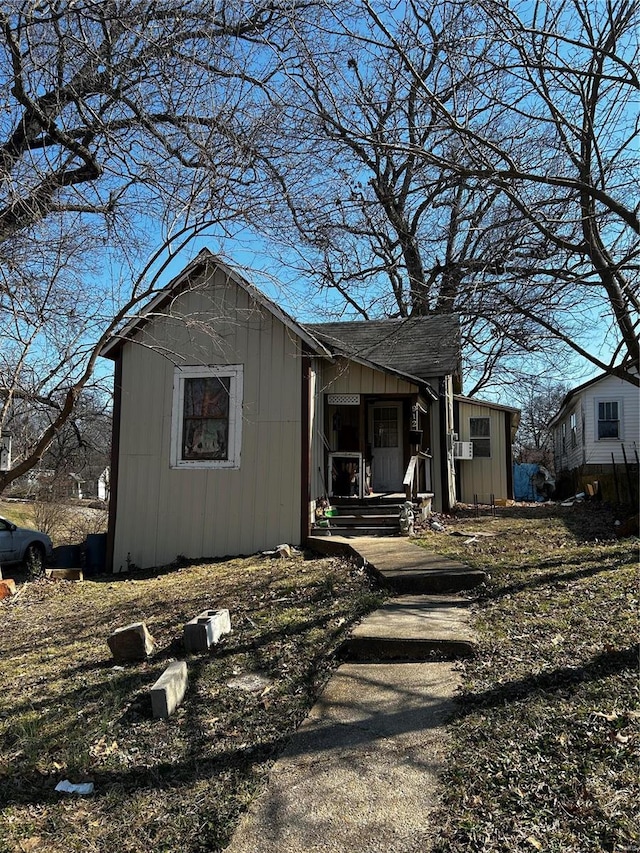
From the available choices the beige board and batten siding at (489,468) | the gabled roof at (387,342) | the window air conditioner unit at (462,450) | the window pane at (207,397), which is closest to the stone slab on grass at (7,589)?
the window pane at (207,397)

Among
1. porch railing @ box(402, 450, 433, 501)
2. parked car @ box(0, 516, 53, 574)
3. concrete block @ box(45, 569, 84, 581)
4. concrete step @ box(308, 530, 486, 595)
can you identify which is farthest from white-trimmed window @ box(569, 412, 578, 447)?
concrete block @ box(45, 569, 84, 581)

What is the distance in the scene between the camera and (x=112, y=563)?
1115cm

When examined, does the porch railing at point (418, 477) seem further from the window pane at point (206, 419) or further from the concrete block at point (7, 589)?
the concrete block at point (7, 589)

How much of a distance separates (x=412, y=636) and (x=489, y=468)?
665 inches

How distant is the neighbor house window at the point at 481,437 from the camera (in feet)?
69.4

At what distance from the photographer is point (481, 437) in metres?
21.2

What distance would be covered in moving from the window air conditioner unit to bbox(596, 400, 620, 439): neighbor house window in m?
5.12

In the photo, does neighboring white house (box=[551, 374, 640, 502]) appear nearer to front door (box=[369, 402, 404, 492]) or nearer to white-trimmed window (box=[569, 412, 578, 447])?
white-trimmed window (box=[569, 412, 578, 447])

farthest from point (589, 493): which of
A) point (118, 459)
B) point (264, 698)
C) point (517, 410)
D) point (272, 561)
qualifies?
point (264, 698)

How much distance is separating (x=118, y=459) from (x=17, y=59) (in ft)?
22.0

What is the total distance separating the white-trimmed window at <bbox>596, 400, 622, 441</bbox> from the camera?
2162cm

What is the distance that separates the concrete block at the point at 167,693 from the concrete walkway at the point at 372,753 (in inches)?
39.4

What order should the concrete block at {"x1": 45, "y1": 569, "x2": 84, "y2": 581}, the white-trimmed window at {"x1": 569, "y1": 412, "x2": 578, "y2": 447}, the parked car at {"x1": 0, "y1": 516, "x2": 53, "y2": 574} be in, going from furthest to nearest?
the white-trimmed window at {"x1": 569, "y1": 412, "x2": 578, "y2": 447}, the parked car at {"x1": 0, "y1": 516, "x2": 53, "y2": 574}, the concrete block at {"x1": 45, "y1": 569, "x2": 84, "y2": 581}

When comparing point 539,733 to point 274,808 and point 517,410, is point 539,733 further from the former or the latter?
point 517,410
